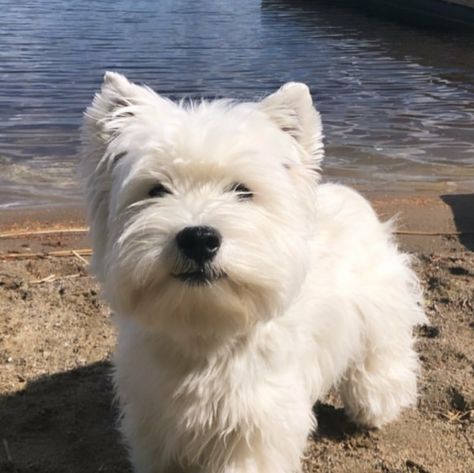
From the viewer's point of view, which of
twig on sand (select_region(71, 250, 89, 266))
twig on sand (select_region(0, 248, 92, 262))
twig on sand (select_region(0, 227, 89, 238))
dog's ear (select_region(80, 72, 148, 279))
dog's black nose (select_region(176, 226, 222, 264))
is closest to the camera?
dog's black nose (select_region(176, 226, 222, 264))

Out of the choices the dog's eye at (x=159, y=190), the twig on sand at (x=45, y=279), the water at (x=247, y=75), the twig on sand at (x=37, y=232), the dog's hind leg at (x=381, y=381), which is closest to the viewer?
the dog's eye at (x=159, y=190)

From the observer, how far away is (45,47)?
18.0m

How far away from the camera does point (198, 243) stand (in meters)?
2.63

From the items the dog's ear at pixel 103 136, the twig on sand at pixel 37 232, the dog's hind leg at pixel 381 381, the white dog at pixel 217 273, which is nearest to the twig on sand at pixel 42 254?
the twig on sand at pixel 37 232

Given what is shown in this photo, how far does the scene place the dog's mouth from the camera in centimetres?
268

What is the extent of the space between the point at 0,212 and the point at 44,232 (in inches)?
42.7

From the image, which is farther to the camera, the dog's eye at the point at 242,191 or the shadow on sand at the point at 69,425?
the shadow on sand at the point at 69,425

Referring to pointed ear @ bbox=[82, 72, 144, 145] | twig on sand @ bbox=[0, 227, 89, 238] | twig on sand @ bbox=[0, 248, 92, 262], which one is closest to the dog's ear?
pointed ear @ bbox=[82, 72, 144, 145]

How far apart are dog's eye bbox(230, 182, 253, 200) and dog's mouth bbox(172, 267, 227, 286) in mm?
339

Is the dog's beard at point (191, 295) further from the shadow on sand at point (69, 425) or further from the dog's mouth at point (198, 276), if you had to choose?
the shadow on sand at point (69, 425)

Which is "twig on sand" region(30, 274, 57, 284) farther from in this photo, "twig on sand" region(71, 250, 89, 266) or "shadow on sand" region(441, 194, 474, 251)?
"shadow on sand" region(441, 194, 474, 251)

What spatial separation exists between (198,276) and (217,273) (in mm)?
64

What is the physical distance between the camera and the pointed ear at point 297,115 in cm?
317

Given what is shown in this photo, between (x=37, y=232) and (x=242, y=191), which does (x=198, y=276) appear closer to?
(x=242, y=191)
